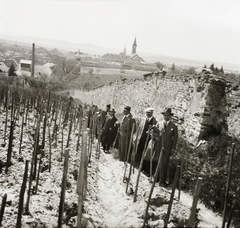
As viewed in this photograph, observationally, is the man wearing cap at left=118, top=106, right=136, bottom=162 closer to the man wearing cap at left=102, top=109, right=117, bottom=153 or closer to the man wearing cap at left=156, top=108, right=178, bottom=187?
the man wearing cap at left=102, top=109, right=117, bottom=153

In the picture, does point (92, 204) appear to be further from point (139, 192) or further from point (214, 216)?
point (214, 216)

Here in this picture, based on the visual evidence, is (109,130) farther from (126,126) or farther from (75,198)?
(75,198)

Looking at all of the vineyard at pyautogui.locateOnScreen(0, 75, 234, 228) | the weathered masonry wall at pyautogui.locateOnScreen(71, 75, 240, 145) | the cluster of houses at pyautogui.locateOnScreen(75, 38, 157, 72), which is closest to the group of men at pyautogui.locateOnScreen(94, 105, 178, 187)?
the vineyard at pyautogui.locateOnScreen(0, 75, 234, 228)

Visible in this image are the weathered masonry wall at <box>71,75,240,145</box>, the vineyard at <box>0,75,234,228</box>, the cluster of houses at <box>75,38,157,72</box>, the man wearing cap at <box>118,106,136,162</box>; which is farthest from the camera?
the cluster of houses at <box>75,38,157,72</box>

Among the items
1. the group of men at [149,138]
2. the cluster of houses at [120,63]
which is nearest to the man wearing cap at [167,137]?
the group of men at [149,138]

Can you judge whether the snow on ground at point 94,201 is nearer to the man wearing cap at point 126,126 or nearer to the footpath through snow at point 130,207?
the footpath through snow at point 130,207

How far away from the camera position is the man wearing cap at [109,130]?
7.25 m

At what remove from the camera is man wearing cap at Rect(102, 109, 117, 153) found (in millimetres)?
7250

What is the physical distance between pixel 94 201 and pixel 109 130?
11.3 feet

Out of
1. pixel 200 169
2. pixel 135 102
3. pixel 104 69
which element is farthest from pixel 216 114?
pixel 104 69

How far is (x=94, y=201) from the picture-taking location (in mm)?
3982

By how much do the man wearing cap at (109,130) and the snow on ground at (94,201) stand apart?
6.64 feet

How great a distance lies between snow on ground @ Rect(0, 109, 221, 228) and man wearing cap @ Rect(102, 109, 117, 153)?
79.6 inches

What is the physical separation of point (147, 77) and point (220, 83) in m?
4.60
